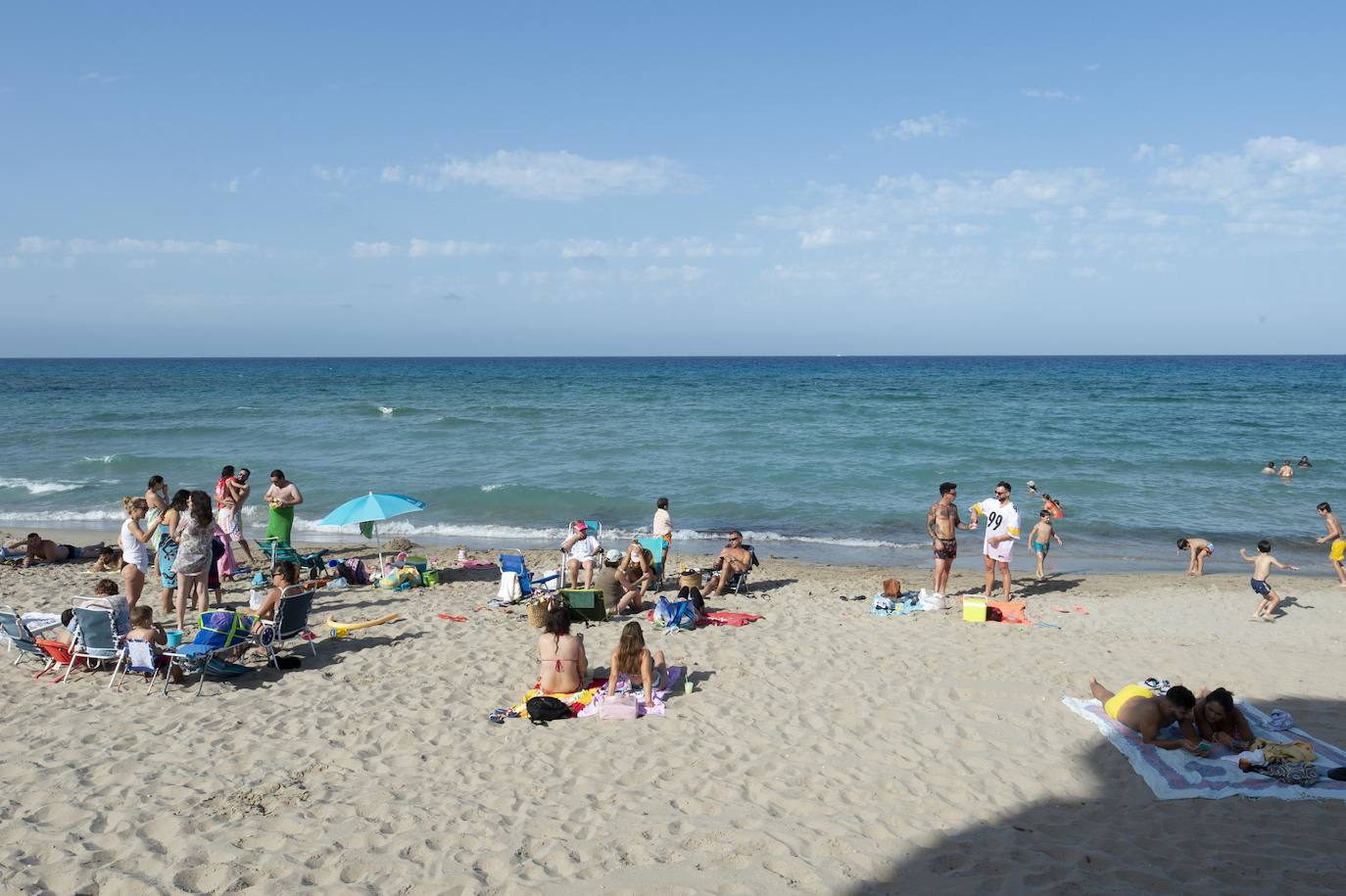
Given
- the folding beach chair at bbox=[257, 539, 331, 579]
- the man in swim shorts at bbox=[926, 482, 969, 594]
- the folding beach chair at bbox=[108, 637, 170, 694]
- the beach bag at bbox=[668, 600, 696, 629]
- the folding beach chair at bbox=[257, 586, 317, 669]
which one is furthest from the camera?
the folding beach chair at bbox=[257, 539, 331, 579]

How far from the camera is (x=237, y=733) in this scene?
641 cm

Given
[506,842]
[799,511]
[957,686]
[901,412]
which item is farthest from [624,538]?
[901,412]

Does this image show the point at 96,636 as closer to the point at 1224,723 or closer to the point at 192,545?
the point at 192,545

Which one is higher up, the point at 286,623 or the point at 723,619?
the point at 286,623

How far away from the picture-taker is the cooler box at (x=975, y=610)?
9742 mm

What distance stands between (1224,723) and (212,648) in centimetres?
809

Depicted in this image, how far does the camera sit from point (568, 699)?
23.1 feet

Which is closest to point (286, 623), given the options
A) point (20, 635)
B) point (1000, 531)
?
point (20, 635)

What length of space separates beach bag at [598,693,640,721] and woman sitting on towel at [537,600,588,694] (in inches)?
16.6

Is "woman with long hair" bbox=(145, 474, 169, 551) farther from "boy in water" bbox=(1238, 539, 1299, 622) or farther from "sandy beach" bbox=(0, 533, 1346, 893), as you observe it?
"boy in water" bbox=(1238, 539, 1299, 622)

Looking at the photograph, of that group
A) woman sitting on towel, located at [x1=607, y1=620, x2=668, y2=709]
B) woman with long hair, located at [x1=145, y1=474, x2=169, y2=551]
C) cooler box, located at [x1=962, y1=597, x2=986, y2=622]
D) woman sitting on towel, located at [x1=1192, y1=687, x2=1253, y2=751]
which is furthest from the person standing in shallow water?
woman sitting on towel, located at [x1=1192, y1=687, x2=1253, y2=751]

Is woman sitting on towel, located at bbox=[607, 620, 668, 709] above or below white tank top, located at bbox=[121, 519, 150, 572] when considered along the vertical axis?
below

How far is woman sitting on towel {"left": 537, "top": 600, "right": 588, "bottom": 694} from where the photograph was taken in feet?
23.4

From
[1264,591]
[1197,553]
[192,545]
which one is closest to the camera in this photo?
[192,545]
